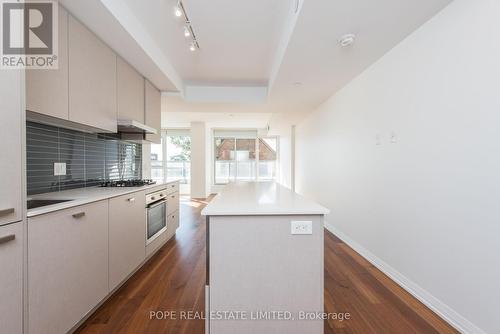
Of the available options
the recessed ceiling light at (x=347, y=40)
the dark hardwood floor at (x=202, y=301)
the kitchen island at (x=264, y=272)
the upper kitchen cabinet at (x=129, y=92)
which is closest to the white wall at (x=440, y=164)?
the dark hardwood floor at (x=202, y=301)

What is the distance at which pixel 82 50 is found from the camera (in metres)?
1.89

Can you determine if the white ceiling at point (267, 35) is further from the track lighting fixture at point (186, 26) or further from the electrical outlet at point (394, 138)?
the electrical outlet at point (394, 138)

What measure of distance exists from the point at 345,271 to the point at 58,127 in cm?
320

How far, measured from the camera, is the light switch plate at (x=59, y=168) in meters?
1.98

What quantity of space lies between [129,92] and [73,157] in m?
0.97

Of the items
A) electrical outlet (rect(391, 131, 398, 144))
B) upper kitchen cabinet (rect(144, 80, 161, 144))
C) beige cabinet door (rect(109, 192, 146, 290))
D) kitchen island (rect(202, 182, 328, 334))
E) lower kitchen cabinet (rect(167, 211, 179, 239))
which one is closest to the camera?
kitchen island (rect(202, 182, 328, 334))

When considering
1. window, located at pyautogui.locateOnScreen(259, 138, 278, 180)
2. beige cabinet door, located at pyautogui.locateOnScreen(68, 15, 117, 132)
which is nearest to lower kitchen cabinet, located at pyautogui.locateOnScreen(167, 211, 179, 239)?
beige cabinet door, located at pyautogui.locateOnScreen(68, 15, 117, 132)

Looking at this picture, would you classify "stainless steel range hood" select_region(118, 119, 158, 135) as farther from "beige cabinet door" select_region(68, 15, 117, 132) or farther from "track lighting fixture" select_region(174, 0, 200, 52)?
"track lighting fixture" select_region(174, 0, 200, 52)

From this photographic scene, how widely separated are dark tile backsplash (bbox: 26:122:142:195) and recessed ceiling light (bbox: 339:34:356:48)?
2739 mm

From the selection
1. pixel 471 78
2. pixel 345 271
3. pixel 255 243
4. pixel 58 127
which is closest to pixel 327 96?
pixel 471 78

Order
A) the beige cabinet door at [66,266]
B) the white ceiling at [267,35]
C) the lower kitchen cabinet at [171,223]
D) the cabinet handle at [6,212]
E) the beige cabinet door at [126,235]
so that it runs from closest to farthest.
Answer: the cabinet handle at [6,212]
the beige cabinet door at [66,266]
the white ceiling at [267,35]
the beige cabinet door at [126,235]
the lower kitchen cabinet at [171,223]

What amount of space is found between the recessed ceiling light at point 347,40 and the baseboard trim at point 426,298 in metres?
2.28

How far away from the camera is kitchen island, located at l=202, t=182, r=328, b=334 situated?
1.36 metres

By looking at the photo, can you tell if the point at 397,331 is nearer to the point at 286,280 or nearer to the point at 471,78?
the point at 286,280
